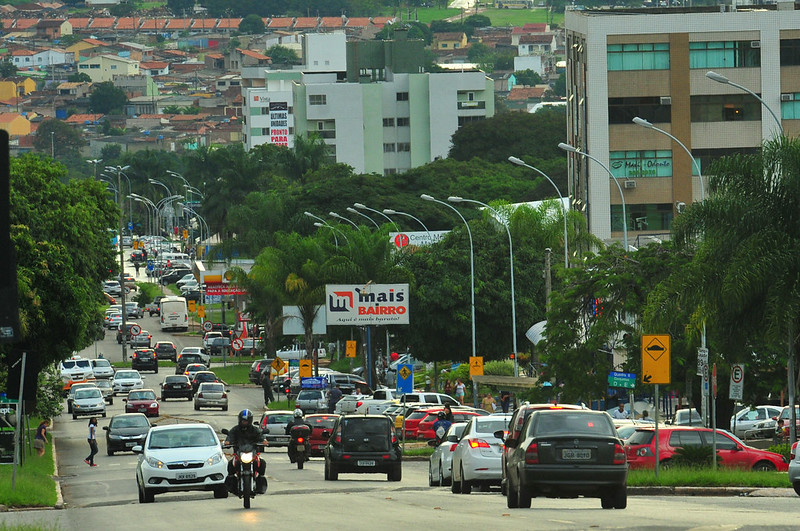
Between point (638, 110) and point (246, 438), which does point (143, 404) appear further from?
point (246, 438)

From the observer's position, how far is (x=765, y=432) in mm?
46812

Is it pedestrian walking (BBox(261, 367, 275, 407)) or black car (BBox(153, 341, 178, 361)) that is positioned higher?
black car (BBox(153, 341, 178, 361))

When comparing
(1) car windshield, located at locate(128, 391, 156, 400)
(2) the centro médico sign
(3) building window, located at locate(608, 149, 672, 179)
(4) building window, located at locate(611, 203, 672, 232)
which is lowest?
(1) car windshield, located at locate(128, 391, 156, 400)

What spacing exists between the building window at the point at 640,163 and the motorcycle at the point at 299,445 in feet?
123

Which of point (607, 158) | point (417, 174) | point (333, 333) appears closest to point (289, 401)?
point (333, 333)

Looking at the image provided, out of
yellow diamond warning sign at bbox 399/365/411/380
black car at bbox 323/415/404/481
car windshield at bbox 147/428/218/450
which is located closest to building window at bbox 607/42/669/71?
yellow diamond warning sign at bbox 399/365/411/380

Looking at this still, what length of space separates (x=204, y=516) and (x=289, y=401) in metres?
41.9

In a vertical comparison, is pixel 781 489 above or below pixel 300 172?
below

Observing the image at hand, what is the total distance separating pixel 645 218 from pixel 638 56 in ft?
24.3

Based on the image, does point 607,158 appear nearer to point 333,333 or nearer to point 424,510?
point 333,333

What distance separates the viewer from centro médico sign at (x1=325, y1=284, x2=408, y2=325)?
63.7 metres

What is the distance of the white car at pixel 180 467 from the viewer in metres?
27.9

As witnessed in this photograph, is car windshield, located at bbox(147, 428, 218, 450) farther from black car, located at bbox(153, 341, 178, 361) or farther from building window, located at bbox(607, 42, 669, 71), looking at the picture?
black car, located at bbox(153, 341, 178, 361)

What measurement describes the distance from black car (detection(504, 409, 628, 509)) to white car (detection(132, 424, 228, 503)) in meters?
7.47
